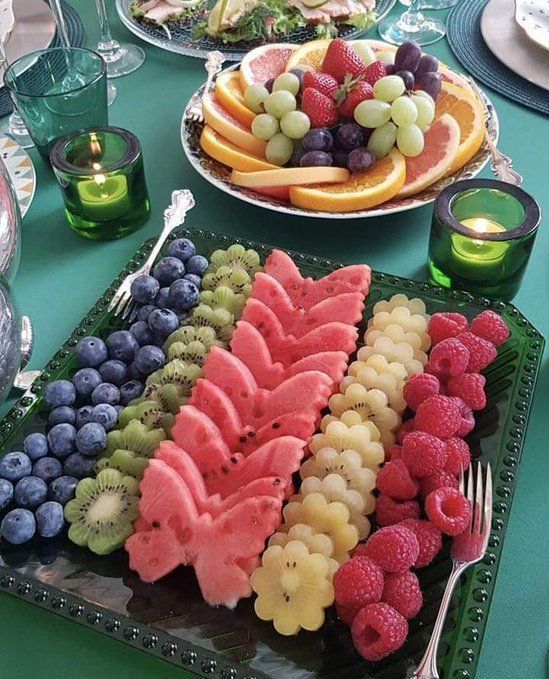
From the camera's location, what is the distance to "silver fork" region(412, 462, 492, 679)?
725 mm

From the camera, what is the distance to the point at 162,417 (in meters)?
0.93

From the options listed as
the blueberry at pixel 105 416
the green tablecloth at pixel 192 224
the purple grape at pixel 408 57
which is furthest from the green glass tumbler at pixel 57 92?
the blueberry at pixel 105 416

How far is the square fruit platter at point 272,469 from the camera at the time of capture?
0.76 m

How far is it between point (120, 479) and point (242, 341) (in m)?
0.23

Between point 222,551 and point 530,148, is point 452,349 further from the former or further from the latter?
point 530,148

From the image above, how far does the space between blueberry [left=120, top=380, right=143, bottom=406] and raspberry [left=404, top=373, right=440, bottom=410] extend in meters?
0.34

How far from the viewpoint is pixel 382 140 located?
4.03 ft

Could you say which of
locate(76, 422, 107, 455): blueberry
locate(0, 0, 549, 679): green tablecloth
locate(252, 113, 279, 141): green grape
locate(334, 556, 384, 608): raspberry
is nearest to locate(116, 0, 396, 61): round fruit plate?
locate(0, 0, 549, 679): green tablecloth

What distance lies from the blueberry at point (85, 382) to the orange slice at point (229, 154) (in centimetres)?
47

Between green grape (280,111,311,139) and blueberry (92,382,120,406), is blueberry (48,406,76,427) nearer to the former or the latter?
blueberry (92,382,120,406)

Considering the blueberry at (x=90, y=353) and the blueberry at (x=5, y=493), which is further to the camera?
the blueberry at (x=90, y=353)

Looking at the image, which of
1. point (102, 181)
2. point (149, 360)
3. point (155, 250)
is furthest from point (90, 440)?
point (102, 181)

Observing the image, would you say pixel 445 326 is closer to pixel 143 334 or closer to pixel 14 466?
pixel 143 334

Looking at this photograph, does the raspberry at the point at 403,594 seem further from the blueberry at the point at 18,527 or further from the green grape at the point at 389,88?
the green grape at the point at 389,88
